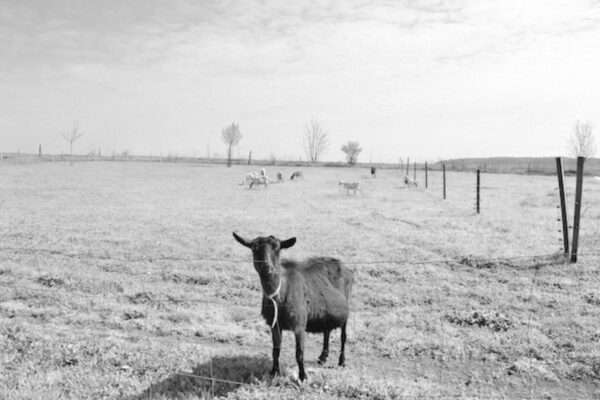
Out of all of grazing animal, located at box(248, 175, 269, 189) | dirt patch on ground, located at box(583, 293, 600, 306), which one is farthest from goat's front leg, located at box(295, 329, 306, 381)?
grazing animal, located at box(248, 175, 269, 189)

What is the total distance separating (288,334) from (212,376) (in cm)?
185

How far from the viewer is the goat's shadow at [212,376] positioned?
5.39 metres

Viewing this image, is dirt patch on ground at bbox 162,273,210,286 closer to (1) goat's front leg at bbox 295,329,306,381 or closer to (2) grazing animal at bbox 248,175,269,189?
(1) goat's front leg at bbox 295,329,306,381

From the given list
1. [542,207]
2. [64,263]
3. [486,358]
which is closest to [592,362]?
[486,358]

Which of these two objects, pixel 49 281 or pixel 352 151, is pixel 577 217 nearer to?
pixel 49 281

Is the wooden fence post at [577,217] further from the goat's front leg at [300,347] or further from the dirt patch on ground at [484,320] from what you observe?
the goat's front leg at [300,347]

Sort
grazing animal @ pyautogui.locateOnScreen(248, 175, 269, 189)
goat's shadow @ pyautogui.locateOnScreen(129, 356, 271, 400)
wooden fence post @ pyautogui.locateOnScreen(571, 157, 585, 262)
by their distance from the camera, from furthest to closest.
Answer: grazing animal @ pyautogui.locateOnScreen(248, 175, 269, 189)
wooden fence post @ pyautogui.locateOnScreen(571, 157, 585, 262)
goat's shadow @ pyautogui.locateOnScreen(129, 356, 271, 400)

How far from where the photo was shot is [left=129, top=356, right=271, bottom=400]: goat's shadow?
5391 mm

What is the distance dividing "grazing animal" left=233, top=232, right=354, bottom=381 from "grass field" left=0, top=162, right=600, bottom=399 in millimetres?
554

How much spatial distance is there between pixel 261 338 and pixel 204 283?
351 centimetres

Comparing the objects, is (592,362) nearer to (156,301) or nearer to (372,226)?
(156,301)

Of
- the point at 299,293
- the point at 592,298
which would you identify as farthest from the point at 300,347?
the point at 592,298

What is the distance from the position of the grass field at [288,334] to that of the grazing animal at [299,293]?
21.8 inches

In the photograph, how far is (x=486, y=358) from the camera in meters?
6.57
